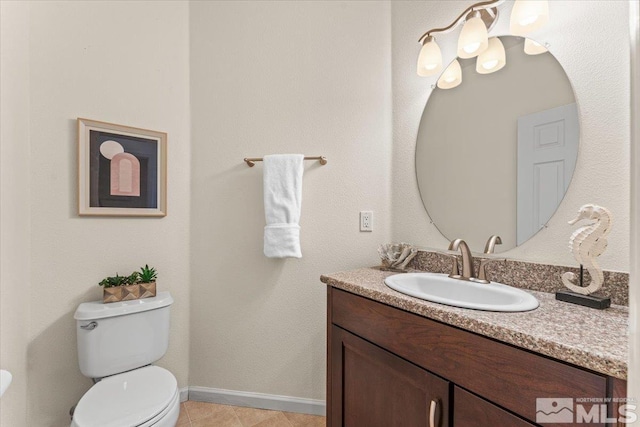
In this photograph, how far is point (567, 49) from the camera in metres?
1.08

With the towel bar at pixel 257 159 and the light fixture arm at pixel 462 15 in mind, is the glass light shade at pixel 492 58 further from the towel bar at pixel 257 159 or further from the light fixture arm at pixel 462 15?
the towel bar at pixel 257 159

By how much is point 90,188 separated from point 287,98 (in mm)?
1148

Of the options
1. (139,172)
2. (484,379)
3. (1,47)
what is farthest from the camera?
(139,172)

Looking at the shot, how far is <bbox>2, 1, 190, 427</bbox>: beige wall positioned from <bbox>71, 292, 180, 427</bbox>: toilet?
0.21 meters

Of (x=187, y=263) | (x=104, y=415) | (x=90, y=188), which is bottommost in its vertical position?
(x=104, y=415)

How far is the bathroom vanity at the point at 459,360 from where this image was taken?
635mm

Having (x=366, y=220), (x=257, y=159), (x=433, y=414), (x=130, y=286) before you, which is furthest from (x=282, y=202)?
(x=433, y=414)

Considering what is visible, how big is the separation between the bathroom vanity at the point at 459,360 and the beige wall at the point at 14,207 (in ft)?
4.34

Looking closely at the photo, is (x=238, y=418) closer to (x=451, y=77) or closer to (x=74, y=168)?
(x=74, y=168)

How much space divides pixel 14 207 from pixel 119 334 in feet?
2.34

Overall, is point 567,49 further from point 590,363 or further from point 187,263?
point 187,263

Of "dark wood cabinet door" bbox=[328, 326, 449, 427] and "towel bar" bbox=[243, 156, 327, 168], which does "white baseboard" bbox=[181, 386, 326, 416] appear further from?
"towel bar" bbox=[243, 156, 327, 168]

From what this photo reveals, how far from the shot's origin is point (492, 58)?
126cm

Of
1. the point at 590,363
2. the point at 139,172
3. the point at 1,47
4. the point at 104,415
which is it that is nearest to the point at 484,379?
the point at 590,363
